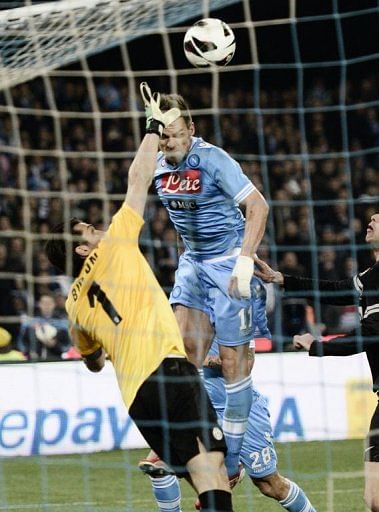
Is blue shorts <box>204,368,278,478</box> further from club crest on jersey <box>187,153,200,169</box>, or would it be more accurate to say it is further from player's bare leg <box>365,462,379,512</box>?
club crest on jersey <box>187,153,200,169</box>

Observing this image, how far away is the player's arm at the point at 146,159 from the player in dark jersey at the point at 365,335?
1378 millimetres

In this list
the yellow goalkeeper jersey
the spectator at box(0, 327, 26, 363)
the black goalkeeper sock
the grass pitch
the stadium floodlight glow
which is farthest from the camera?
the spectator at box(0, 327, 26, 363)

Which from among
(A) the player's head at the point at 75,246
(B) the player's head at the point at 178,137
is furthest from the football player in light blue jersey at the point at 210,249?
(A) the player's head at the point at 75,246

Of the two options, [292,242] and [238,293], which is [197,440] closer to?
[238,293]

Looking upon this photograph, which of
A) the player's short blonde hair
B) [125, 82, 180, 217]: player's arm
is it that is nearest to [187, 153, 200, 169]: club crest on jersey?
the player's short blonde hair

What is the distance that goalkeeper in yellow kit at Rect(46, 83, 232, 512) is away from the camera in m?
5.74

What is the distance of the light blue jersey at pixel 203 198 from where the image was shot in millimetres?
7410

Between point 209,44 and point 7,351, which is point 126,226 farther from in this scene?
point 7,351

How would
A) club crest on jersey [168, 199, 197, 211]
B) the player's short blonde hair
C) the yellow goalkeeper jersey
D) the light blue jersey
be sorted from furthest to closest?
club crest on jersey [168, 199, 197, 211]
the light blue jersey
the player's short blonde hair
the yellow goalkeeper jersey

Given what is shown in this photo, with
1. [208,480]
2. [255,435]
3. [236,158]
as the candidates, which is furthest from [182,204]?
[236,158]

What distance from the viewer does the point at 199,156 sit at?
747cm

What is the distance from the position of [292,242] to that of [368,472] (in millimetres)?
8100

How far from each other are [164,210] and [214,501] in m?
10.3

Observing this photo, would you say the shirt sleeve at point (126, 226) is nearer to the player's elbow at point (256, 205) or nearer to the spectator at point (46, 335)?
the player's elbow at point (256, 205)
